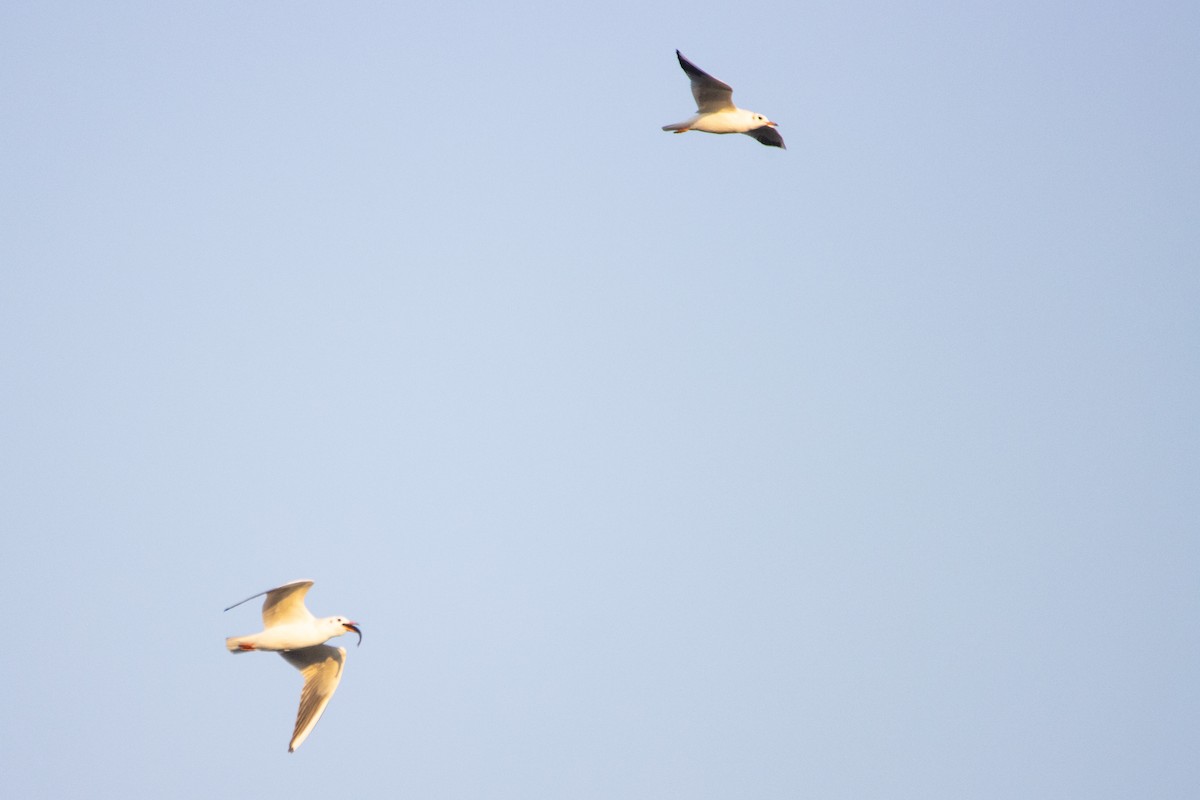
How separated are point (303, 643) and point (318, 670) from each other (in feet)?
4.42

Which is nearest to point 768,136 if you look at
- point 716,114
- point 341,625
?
point 716,114

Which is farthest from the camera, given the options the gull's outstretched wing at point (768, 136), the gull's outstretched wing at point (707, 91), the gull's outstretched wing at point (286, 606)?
the gull's outstretched wing at point (768, 136)

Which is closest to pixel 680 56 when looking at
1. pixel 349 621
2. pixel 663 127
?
pixel 663 127

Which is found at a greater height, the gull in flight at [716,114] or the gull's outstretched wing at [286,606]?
the gull in flight at [716,114]

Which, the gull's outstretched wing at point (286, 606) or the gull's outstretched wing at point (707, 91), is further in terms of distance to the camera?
the gull's outstretched wing at point (707, 91)

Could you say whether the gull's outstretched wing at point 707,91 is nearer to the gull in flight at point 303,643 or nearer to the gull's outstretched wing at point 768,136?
the gull's outstretched wing at point 768,136

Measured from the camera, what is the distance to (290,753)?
21984 mm

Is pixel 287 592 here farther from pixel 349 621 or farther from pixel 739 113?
pixel 739 113

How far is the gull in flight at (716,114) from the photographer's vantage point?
25422 millimetres

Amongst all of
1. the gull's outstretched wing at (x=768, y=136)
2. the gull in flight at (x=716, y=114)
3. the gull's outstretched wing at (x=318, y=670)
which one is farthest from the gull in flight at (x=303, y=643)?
the gull's outstretched wing at (x=768, y=136)

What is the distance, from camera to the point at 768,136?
2673cm

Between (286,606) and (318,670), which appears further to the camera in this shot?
(318,670)

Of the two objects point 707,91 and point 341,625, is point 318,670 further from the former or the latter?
point 707,91

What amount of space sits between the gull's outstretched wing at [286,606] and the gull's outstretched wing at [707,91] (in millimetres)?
10270
